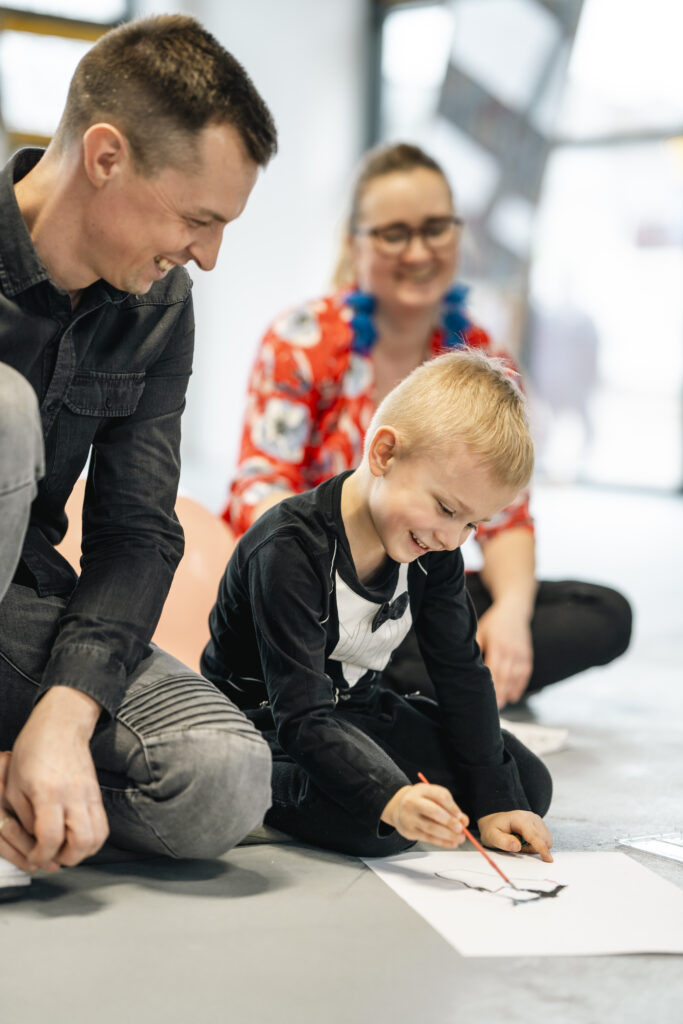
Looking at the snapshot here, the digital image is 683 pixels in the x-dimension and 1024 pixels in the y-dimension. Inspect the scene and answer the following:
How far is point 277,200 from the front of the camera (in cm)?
626

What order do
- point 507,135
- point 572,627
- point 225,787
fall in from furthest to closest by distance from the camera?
point 507,135
point 572,627
point 225,787

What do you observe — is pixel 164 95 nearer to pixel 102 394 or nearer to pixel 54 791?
pixel 102 394

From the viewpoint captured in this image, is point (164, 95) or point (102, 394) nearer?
point (164, 95)

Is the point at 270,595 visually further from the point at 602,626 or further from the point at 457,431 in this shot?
the point at 602,626

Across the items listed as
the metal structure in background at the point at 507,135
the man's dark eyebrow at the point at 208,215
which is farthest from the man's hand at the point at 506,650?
the metal structure in background at the point at 507,135

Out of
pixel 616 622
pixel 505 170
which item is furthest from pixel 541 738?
pixel 505 170

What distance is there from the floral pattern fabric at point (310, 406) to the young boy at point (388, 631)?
1.76 feet

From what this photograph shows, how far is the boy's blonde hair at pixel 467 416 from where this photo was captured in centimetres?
127

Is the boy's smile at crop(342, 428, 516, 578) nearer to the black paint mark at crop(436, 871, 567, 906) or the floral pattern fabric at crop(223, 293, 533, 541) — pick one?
the black paint mark at crop(436, 871, 567, 906)

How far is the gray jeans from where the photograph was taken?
112 cm

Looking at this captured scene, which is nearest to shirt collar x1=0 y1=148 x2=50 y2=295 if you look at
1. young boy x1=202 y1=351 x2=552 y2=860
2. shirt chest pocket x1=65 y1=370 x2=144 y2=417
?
shirt chest pocket x1=65 y1=370 x2=144 y2=417

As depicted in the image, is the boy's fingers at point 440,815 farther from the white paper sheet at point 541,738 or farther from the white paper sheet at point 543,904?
the white paper sheet at point 541,738

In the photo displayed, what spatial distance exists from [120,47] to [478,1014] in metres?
0.87

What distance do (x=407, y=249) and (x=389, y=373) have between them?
202 millimetres
